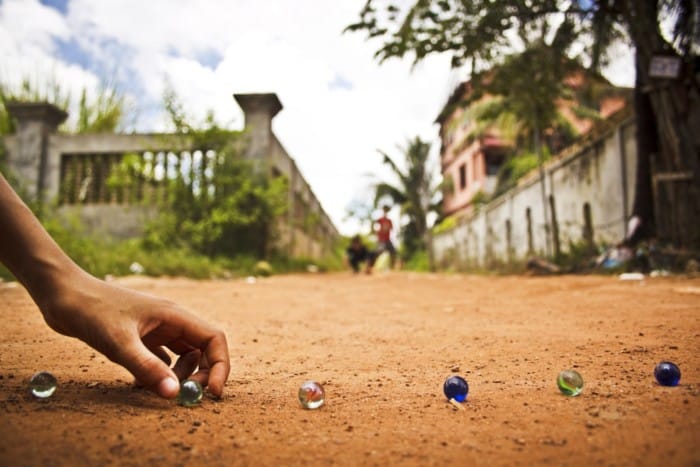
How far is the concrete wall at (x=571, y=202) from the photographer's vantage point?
827 centimetres

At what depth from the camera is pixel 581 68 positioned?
27.2 feet

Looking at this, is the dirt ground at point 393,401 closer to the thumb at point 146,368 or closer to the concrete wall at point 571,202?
the thumb at point 146,368

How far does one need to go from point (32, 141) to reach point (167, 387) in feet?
40.0

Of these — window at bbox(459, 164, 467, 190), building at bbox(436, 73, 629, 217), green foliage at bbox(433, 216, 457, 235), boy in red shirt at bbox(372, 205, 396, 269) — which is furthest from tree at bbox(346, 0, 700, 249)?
window at bbox(459, 164, 467, 190)

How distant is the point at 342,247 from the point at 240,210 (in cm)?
1511

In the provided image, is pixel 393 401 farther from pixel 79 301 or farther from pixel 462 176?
pixel 462 176

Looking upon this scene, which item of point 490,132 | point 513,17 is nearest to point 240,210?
point 513,17

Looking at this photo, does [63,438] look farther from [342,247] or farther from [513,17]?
[342,247]

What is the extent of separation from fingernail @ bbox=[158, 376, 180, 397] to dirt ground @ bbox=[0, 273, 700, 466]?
0.25 ft

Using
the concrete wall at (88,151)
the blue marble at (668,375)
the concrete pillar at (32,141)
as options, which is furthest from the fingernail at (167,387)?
the concrete pillar at (32,141)

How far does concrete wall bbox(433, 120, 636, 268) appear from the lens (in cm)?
827

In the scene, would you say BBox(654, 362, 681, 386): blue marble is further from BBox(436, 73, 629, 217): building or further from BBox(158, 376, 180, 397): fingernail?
BBox(436, 73, 629, 217): building

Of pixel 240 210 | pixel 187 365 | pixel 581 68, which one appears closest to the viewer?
pixel 187 365

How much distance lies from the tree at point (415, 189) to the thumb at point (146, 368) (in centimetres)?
2738
